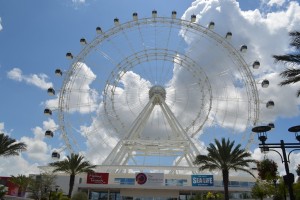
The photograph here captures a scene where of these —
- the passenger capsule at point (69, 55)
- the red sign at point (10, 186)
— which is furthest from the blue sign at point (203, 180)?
the red sign at point (10, 186)

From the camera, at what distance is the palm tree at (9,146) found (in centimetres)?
3316

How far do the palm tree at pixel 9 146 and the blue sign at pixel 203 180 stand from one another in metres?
24.6

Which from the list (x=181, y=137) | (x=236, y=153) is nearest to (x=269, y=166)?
(x=236, y=153)

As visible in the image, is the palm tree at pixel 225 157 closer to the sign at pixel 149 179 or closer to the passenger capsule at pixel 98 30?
the sign at pixel 149 179

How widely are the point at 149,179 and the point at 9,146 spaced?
22052mm

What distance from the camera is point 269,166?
25.0 metres

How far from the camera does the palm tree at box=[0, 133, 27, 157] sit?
33.2 metres

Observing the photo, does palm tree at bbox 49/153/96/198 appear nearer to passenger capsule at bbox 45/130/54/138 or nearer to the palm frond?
passenger capsule at bbox 45/130/54/138

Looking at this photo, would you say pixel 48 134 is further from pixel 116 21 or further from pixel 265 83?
pixel 265 83

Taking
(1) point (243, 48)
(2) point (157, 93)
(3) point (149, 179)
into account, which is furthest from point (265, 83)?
(3) point (149, 179)

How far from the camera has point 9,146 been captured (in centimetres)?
3372

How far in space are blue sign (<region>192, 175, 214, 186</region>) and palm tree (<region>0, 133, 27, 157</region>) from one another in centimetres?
2456

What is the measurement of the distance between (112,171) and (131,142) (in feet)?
18.3

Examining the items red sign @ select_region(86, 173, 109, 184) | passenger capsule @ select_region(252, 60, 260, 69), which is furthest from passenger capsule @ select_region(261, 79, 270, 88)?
red sign @ select_region(86, 173, 109, 184)
